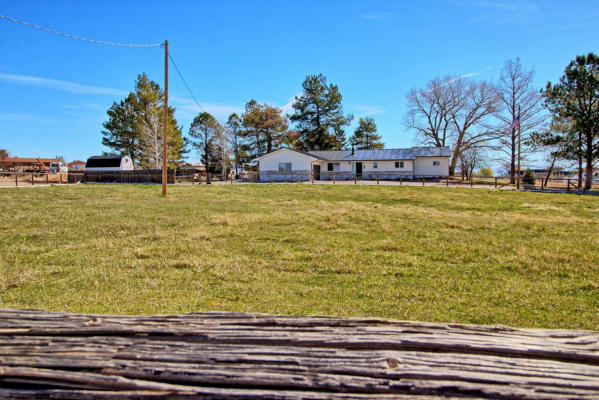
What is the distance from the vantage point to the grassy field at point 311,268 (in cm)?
436

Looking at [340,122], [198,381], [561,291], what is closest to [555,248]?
[561,291]

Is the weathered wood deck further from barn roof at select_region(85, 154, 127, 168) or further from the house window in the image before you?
barn roof at select_region(85, 154, 127, 168)

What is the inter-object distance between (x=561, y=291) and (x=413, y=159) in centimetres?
4287

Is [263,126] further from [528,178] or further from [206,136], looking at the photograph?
[528,178]

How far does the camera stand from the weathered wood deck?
1.29 metres

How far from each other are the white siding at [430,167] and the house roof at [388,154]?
2.06ft

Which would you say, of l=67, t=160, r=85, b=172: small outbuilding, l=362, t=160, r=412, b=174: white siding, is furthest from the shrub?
l=67, t=160, r=85, b=172: small outbuilding

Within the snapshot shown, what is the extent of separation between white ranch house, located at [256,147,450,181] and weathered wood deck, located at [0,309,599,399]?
42.3m

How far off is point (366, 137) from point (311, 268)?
209 feet

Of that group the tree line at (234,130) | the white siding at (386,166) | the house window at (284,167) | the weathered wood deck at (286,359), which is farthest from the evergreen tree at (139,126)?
the weathered wood deck at (286,359)

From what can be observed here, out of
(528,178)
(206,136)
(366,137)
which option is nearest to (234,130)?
(206,136)

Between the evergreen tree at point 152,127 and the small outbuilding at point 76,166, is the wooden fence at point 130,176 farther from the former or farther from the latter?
the small outbuilding at point 76,166

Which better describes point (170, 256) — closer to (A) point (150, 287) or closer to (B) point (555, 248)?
(A) point (150, 287)

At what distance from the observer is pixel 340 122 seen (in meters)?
64.8
